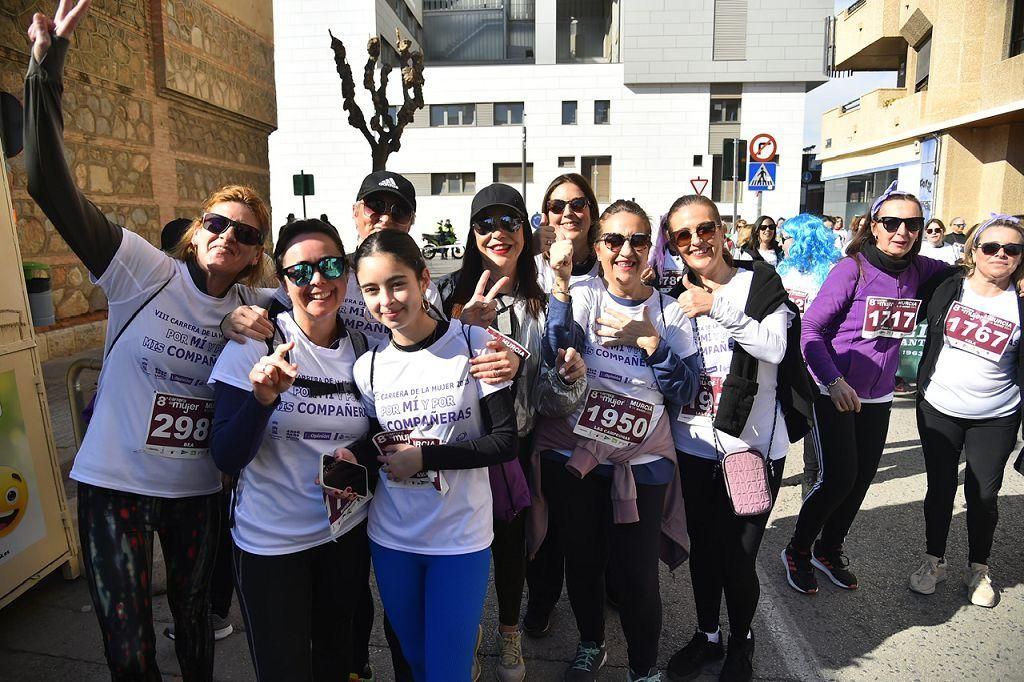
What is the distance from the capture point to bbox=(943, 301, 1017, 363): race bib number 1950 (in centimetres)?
345

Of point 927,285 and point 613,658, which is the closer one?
point 613,658

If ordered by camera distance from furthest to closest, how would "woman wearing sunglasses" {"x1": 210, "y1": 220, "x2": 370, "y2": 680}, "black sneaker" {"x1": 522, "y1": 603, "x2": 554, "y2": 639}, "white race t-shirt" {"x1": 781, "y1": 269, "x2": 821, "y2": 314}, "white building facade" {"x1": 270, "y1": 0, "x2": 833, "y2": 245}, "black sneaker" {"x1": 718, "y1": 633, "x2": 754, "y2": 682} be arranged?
"white building facade" {"x1": 270, "y1": 0, "x2": 833, "y2": 245} → "white race t-shirt" {"x1": 781, "y1": 269, "x2": 821, "y2": 314} → "black sneaker" {"x1": 522, "y1": 603, "x2": 554, "y2": 639} → "black sneaker" {"x1": 718, "y1": 633, "x2": 754, "y2": 682} → "woman wearing sunglasses" {"x1": 210, "y1": 220, "x2": 370, "y2": 680}

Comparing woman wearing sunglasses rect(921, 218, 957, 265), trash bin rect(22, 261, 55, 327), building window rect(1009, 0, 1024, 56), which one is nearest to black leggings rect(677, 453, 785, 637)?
trash bin rect(22, 261, 55, 327)

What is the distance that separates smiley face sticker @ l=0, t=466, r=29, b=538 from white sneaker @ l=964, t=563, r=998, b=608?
500 cm

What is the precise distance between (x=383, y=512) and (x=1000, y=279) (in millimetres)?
3433

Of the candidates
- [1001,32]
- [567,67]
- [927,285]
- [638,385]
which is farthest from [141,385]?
[567,67]

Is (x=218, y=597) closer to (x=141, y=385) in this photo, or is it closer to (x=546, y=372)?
(x=141, y=385)

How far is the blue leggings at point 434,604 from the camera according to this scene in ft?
7.25

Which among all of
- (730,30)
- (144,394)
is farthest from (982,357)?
(730,30)

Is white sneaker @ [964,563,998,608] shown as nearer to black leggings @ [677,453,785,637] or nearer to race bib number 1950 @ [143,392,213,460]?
black leggings @ [677,453,785,637]

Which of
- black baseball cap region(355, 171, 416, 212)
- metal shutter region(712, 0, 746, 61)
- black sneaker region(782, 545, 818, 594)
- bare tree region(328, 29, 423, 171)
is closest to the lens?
black baseball cap region(355, 171, 416, 212)

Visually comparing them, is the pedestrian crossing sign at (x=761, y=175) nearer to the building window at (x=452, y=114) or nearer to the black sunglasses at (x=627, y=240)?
the black sunglasses at (x=627, y=240)

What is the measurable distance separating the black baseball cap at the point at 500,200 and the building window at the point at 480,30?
147 ft

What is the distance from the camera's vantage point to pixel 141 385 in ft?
7.61
